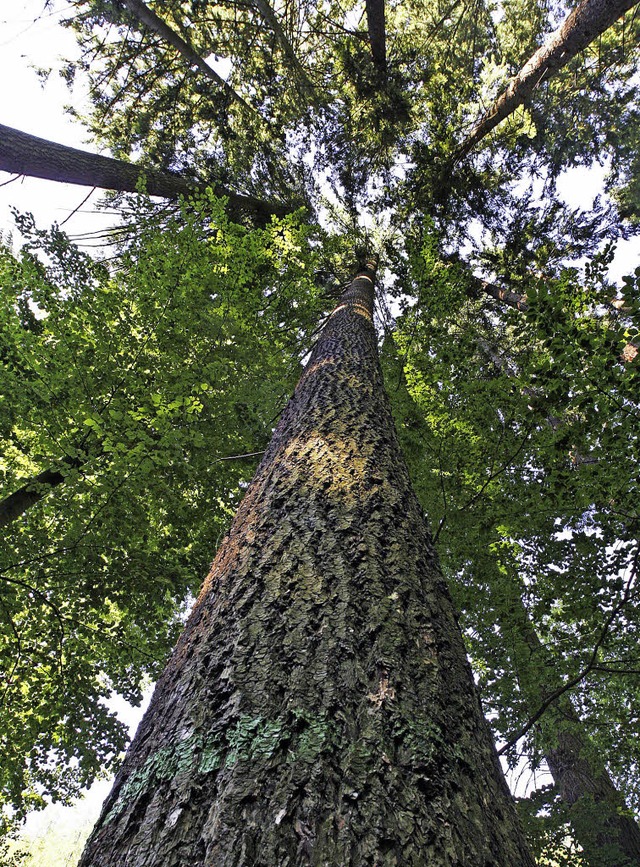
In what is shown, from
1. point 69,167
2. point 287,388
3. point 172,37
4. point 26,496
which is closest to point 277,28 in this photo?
point 172,37

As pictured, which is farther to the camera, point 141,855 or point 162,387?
point 162,387

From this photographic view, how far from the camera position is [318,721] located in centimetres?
109

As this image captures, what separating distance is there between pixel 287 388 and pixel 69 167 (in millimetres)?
4288

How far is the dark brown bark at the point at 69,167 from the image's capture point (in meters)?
5.73

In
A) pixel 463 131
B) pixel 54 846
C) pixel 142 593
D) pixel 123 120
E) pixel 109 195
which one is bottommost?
pixel 54 846

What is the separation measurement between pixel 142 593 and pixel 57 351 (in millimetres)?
2825

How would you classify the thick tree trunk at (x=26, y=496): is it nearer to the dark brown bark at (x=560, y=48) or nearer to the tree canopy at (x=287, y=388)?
the tree canopy at (x=287, y=388)

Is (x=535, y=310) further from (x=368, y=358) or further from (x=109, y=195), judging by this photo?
(x=109, y=195)

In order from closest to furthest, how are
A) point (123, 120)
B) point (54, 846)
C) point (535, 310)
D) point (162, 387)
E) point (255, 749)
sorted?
point (255, 749), point (535, 310), point (162, 387), point (123, 120), point (54, 846)

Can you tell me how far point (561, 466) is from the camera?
4258 mm

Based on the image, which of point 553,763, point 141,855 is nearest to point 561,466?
point 141,855

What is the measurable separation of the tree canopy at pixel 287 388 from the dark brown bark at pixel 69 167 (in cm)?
67

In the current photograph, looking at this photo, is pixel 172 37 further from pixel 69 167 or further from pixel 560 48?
pixel 560 48

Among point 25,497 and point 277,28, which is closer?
point 25,497
